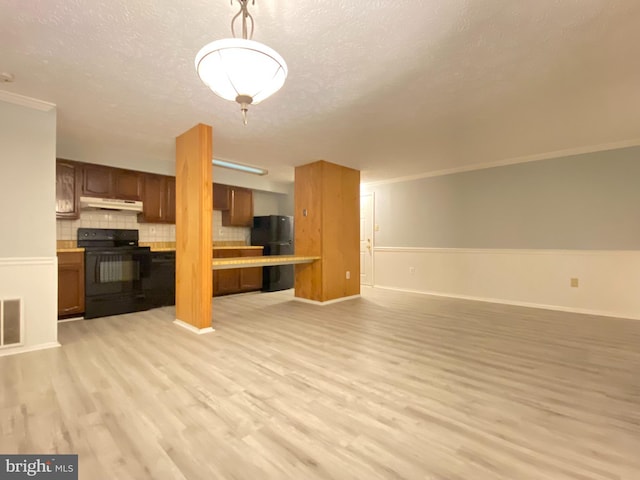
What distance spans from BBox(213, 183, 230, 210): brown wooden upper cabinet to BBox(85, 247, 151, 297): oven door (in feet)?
5.32

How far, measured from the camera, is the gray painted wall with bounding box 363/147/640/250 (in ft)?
13.1

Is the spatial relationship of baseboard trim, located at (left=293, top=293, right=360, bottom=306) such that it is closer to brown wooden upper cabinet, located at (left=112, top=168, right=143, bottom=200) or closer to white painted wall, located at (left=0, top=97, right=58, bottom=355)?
brown wooden upper cabinet, located at (left=112, top=168, right=143, bottom=200)

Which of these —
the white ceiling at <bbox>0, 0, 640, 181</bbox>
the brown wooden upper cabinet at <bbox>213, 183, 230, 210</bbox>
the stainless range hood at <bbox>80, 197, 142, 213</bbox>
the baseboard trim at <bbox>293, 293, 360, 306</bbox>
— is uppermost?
the white ceiling at <bbox>0, 0, 640, 181</bbox>

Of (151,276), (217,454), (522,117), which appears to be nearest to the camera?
(217,454)

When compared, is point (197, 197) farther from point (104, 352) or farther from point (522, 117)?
point (522, 117)

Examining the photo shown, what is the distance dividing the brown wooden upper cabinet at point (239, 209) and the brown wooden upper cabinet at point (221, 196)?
10 cm

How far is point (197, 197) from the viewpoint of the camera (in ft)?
10.8

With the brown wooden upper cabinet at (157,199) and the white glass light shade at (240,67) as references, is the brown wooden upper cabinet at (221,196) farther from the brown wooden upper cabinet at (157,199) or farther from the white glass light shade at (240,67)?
the white glass light shade at (240,67)

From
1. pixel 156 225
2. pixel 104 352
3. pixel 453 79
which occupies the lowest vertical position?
pixel 104 352

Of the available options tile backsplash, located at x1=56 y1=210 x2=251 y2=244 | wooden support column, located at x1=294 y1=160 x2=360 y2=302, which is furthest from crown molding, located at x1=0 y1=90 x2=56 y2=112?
wooden support column, located at x1=294 y1=160 x2=360 y2=302

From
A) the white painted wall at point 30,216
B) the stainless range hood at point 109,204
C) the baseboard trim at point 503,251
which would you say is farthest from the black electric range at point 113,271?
the baseboard trim at point 503,251

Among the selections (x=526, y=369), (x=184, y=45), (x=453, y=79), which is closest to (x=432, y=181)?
(x=453, y=79)

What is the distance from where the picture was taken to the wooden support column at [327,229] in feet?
15.9

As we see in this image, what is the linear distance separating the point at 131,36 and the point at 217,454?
244 centimetres
